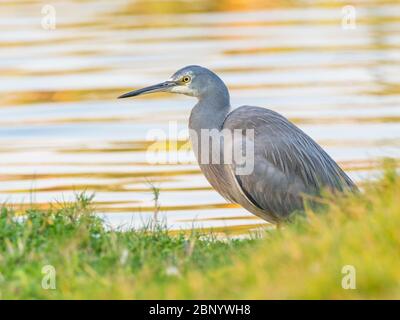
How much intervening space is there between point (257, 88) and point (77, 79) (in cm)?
320

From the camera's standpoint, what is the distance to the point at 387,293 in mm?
6004

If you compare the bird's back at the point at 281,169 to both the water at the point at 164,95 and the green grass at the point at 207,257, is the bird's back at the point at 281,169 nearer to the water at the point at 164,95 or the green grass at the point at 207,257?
the water at the point at 164,95

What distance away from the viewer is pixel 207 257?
780 cm

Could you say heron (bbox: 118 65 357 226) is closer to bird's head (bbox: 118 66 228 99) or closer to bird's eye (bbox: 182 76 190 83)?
bird's head (bbox: 118 66 228 99)

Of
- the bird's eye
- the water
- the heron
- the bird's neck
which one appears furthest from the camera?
the water

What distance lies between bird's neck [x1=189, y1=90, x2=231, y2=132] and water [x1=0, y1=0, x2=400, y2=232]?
744mm

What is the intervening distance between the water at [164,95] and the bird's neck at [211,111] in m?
0.74

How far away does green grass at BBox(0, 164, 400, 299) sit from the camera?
6.18 meters

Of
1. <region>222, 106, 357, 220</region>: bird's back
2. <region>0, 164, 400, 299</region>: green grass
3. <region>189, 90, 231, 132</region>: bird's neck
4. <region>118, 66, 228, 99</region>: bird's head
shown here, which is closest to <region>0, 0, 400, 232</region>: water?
<region>222, 106, 357, 220</region>: bird's back

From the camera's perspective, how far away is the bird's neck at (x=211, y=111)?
10047mm

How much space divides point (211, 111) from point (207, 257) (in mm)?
2535

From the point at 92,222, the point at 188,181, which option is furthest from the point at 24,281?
the point at 188,181

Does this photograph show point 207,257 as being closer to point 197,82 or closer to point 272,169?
point 272,169
